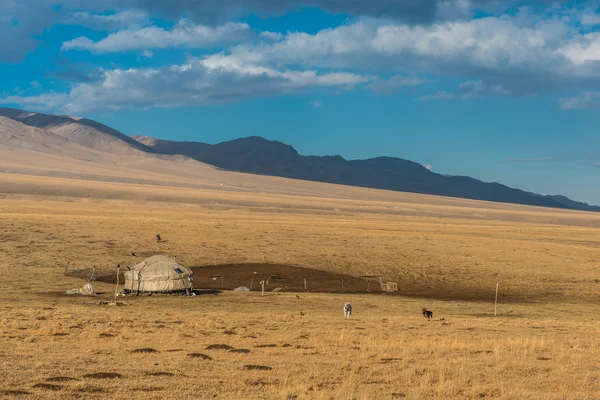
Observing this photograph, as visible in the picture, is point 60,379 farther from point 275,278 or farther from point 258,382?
point 275,278

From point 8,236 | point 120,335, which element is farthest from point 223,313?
point 8,236

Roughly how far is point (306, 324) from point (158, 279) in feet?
52.0

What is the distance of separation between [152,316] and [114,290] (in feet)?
40.9

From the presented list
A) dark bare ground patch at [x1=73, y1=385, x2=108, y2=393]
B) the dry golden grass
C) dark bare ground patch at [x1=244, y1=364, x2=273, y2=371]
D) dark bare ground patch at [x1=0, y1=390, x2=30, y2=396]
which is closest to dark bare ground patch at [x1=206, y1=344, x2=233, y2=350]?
the dry golden grass

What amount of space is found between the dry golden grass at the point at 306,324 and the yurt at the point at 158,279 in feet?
5.91

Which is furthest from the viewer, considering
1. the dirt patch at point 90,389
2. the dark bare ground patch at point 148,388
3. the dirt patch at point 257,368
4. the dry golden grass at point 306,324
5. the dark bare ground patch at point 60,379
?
the dirt patch at point 257,368

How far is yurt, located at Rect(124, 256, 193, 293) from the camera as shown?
41531 mm

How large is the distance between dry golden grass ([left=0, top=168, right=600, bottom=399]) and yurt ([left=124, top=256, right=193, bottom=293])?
5.91 ft

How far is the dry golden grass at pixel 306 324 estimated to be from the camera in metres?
16.2

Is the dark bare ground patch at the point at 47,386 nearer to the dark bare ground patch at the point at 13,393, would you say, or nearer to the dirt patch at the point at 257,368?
the dark bare ground patch at the point at 13,393

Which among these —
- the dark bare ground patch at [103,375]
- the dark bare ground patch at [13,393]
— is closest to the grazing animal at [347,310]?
the dark bare ground patch at [103,375]

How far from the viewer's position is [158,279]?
4172 cm

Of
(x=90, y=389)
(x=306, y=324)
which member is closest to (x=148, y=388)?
(x=90, y=389)

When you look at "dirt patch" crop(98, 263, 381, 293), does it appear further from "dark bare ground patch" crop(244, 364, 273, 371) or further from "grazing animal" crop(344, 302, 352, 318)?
"dark bare ground patch" crop(244, 364, 273, 371)
